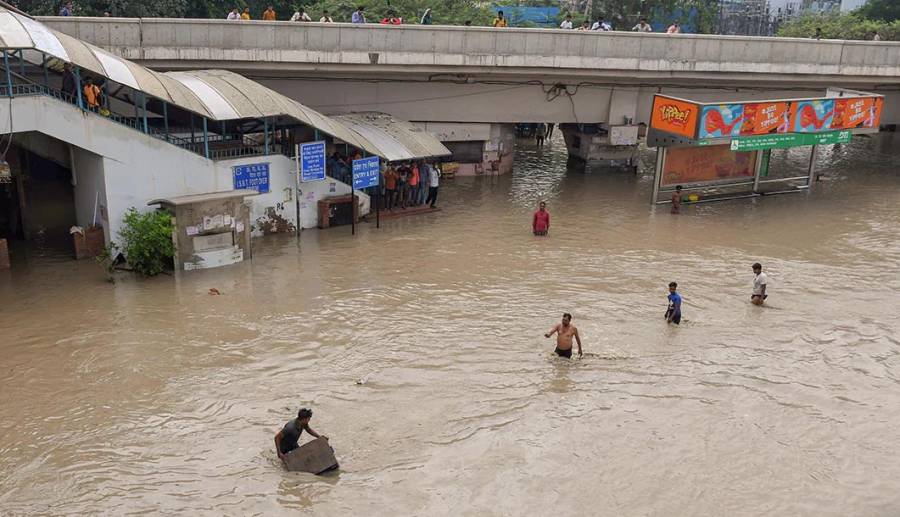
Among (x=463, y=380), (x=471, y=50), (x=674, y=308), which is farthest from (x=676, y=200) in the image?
(x=463, y=380)

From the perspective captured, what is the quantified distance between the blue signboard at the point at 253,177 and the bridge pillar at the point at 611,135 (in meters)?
12.8

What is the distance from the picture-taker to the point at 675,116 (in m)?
23.2

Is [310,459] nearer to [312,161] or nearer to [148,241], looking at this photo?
[148,241]

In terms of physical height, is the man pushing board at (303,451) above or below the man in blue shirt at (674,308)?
below

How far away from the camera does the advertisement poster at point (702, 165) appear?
2438 centimetres

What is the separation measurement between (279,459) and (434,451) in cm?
193

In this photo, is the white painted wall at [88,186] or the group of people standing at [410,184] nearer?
the white painted wall at [88,186]

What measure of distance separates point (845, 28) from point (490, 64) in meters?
28.7

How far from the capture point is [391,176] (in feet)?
73.2

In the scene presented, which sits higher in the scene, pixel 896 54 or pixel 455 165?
pixel 896 54

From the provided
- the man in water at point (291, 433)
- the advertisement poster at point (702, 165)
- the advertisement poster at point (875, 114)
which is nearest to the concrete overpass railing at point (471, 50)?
the advertisement poster at point (875, 114)

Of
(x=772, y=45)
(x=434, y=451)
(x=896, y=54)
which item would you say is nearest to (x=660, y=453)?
(x=434, y=451)

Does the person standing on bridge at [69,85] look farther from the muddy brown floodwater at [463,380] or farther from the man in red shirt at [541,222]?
the man in red shirt at [541,222]

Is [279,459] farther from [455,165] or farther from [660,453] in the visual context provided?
[455,165]
